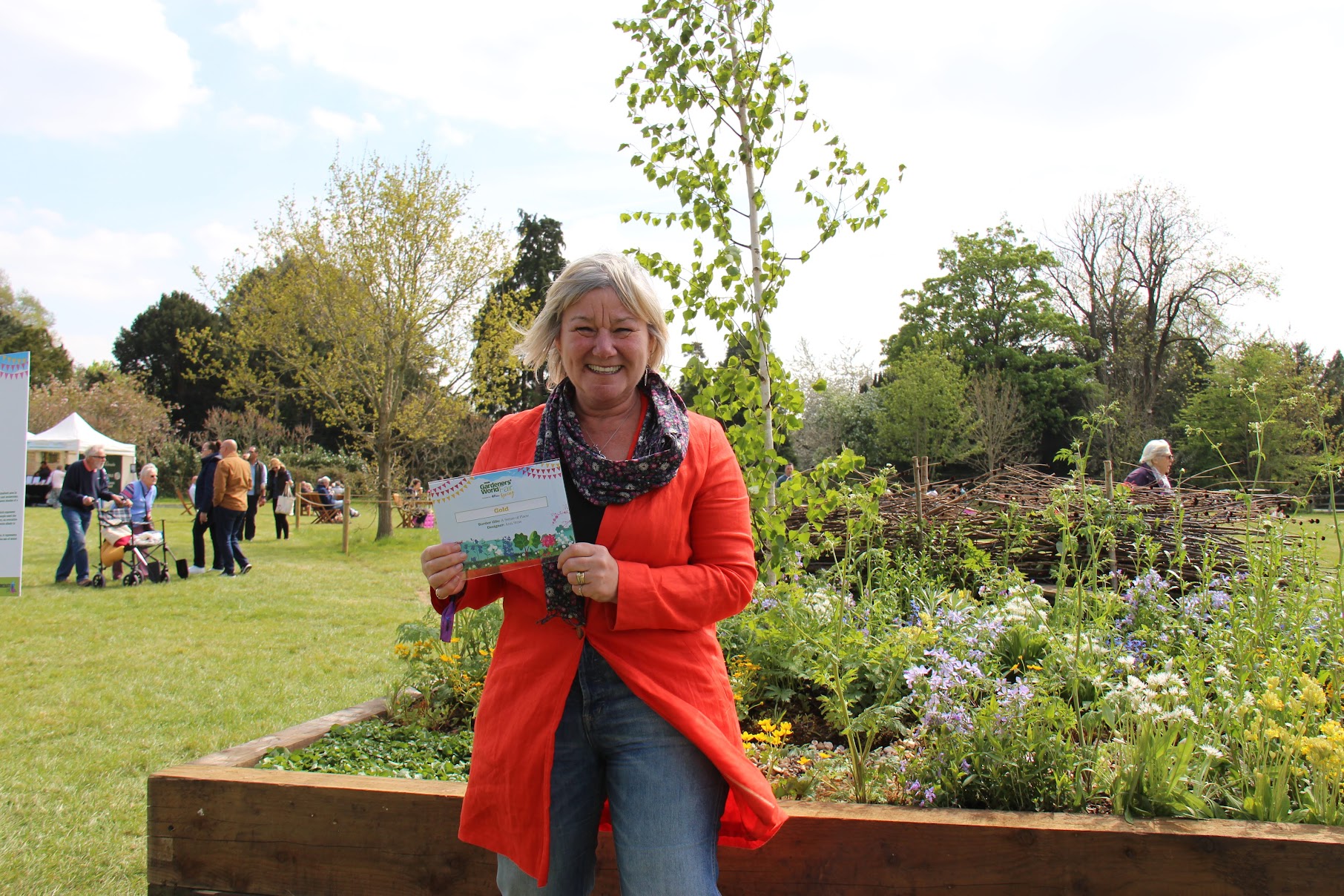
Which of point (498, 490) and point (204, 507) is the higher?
point (498, 490)

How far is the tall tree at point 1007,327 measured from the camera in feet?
114

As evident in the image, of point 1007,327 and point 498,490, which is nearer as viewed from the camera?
point 498,490

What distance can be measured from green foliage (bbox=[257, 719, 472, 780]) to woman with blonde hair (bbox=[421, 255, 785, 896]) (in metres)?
1.11

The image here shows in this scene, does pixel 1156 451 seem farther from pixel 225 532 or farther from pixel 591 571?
pixel 225 532

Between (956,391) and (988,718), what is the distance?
31.7m

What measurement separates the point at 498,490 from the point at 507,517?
2.4 inches

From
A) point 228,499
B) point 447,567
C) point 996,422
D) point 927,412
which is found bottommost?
point 228,499

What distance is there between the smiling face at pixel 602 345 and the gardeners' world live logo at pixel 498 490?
0.27 meters

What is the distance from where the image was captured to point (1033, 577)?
660 centimetres

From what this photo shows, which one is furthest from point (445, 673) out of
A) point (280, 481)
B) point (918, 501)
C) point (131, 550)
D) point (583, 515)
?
point (280, 481)

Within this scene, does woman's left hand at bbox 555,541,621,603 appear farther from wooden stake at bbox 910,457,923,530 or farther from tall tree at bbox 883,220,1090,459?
tall tree at bbox 883,220,1090,459

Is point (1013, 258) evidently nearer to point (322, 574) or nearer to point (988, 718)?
point (322, 574)

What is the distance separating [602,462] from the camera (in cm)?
169

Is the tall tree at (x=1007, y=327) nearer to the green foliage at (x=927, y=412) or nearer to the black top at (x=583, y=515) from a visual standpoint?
the green foliage at (x=927, y=412)
